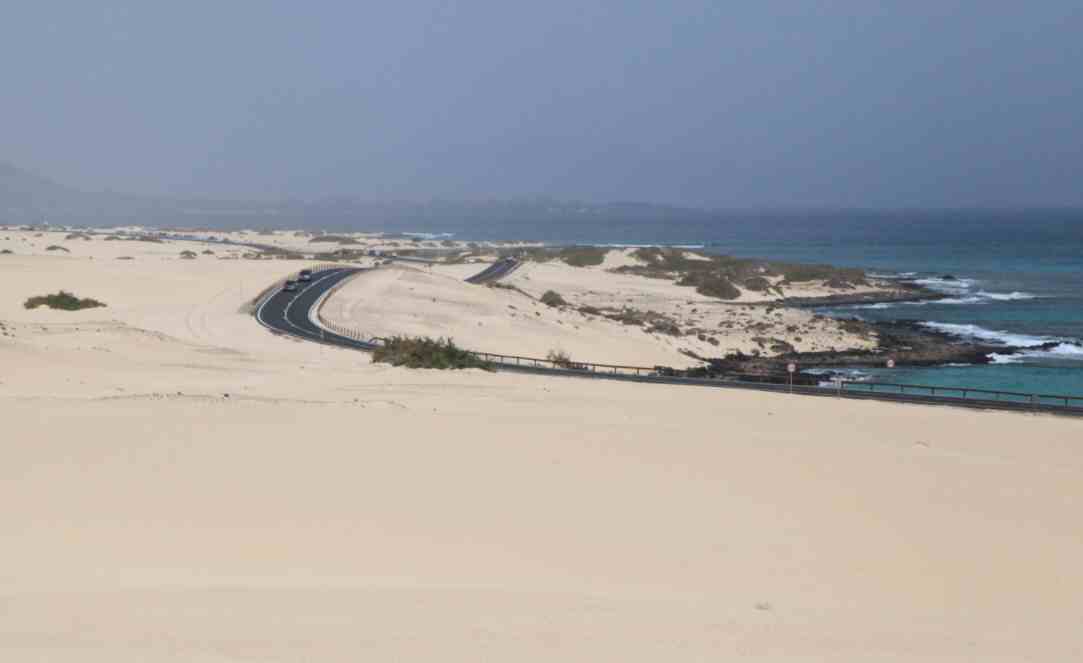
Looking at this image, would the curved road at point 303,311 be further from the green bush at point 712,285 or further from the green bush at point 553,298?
the green bush at point 712,285

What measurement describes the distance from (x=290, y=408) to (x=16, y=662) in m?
11.1

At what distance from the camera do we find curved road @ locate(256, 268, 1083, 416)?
1120 inches

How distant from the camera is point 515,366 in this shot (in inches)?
1428

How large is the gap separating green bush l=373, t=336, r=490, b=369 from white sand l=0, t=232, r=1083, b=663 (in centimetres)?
981

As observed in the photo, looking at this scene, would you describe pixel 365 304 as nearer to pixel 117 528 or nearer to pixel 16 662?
pixel 117 528

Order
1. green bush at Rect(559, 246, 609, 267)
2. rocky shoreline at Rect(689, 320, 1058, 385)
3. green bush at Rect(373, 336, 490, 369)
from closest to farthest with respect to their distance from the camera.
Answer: green bush at Rect(373, 336, 490, 369)
rocky shoreline at Rect(689, 320, 1058, 385)
green bush at Rect(559, 246, 609, 267)

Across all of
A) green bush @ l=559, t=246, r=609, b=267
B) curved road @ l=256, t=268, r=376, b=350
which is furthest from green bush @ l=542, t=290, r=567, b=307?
green bush @ l=559, t=246, r=609, b=267

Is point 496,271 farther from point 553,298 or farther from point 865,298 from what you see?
point 865,298

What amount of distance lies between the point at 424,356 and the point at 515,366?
5902 mm

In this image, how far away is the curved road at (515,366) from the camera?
28438 mm

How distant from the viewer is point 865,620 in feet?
29.6

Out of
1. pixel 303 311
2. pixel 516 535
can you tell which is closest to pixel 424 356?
pixel 516 535

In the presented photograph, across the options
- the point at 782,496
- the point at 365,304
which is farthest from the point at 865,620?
the point at 365,304

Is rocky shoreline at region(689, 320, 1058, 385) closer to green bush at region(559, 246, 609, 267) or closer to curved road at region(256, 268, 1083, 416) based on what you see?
curved road at region(256, 268, 1083, 416)
